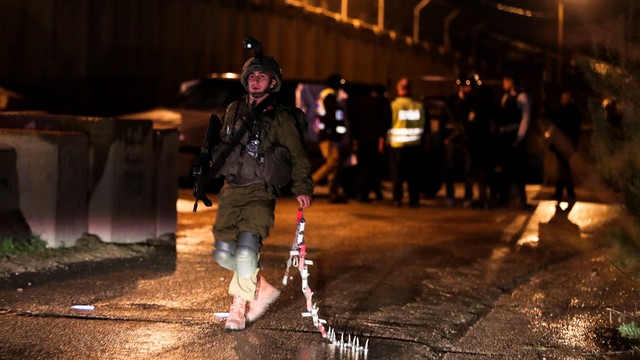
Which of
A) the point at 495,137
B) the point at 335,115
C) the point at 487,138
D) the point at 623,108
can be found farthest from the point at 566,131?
the point at 623,108

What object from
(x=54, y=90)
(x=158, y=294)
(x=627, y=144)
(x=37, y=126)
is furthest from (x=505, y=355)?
(x=54, y=90)

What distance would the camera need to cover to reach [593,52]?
659cm

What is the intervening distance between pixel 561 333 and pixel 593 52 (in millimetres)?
1786

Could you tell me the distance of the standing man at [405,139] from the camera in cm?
1480

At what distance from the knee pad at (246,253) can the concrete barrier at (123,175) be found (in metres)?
3.29

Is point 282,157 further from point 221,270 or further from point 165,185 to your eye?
point 165,185

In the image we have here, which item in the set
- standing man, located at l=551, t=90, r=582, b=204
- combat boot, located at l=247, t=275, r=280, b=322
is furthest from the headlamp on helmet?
standing man, located at l=551, t=90, r=582, b=204

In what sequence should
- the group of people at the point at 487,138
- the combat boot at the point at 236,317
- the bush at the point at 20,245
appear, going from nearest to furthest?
1. the combat boot at the point at 236,317
2. the bush at the point at 20,245
3. the group of people at the point at 487,138

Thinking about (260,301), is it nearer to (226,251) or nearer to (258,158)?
(226,251)

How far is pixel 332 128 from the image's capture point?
1503 centimetres

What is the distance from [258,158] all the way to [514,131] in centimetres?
884

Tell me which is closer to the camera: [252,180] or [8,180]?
[252,180]

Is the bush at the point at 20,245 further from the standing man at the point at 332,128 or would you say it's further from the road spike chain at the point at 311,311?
the standing man at the point at 332,128

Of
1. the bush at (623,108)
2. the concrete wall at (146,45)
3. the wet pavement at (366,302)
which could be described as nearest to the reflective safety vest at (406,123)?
the wet pavement at (366,302)
